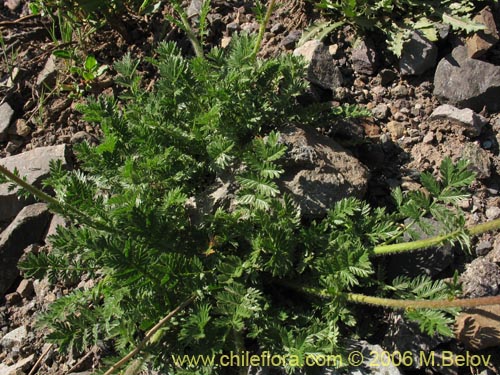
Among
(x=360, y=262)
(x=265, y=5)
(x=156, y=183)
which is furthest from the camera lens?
(x=265, y=5)

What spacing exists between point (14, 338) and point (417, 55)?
131 inches

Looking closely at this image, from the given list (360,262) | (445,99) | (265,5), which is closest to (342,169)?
(360,262)

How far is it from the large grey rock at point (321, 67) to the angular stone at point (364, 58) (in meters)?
0.18

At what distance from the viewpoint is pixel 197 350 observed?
9.30 feet

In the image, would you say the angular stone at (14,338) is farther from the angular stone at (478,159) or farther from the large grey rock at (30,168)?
the angular stone at (478,159)

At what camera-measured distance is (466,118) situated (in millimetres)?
3682

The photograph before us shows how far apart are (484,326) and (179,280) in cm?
159

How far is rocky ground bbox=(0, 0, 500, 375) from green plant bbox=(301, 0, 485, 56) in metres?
0.10

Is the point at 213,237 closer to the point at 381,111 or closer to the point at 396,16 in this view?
the point at 381,111

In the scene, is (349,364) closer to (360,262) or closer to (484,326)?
(360,262)

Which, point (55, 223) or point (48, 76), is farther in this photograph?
point (48, 76)

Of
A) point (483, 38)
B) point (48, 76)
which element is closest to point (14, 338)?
point (48, 76)

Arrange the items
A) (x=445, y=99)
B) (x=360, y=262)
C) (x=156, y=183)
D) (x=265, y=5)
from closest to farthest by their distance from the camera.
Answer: (x=360, y=262) < (x=156, y=183) < (x=445, y=99) < (x=265, y=5)

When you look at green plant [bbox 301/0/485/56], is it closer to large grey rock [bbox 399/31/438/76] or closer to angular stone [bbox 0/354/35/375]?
large grey rock [bbox 399/31/438/76]
